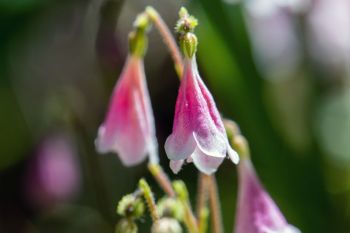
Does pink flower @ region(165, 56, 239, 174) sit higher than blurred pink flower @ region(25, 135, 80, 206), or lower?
higher

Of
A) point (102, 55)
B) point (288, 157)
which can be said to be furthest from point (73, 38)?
point (288, 157)

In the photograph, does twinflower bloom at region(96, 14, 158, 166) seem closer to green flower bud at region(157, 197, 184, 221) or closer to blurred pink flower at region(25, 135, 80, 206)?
green flower bud at region(157, 197, 184, 221)

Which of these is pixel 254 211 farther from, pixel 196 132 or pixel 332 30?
pixel 332 30

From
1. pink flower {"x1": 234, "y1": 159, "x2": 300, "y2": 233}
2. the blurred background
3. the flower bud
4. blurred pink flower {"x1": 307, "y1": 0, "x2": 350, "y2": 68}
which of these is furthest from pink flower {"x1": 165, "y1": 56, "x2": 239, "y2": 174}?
blurred pink flower {"x1": 307, "y1": 0, "x2": 350, "y2": 68}

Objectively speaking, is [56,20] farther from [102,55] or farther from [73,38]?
[102,55]

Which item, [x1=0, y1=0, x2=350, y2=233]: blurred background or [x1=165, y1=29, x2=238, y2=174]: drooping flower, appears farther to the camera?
[x1=0, y1=0, x2=350, y2=233]: blurred background

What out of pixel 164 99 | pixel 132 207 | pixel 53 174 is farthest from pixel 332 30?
pixel 132 207

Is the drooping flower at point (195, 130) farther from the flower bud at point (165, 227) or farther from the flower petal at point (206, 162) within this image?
the flower bud at point (165, 227)
